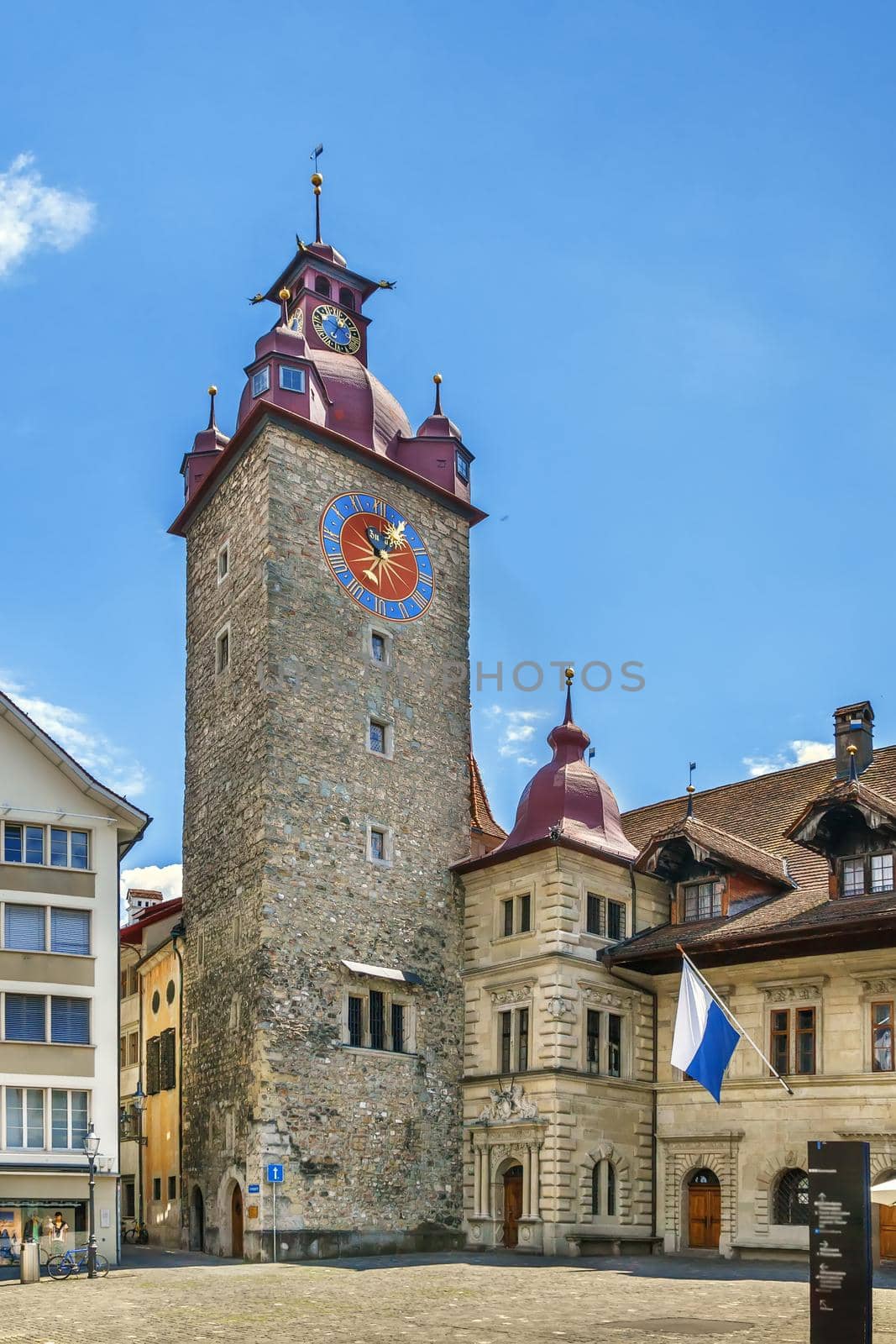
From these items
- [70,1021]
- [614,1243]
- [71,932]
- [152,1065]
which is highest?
[71,932]

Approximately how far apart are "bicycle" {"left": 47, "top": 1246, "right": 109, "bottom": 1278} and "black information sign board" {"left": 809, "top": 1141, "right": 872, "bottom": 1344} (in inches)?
688

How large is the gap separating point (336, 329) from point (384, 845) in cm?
1556

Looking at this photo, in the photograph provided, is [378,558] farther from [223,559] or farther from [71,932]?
[71,932]

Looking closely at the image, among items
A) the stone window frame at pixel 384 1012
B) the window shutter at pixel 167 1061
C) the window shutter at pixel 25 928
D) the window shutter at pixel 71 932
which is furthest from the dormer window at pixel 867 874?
the window shutter at pixel 25 928

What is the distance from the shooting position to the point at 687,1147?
35812 millimetres

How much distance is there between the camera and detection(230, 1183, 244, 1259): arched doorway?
34.0 metres

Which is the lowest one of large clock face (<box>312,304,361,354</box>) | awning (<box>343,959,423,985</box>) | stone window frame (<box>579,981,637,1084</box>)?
stone window frame (<box>579,981,637,1084</box>)

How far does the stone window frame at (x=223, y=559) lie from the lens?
40094 mm

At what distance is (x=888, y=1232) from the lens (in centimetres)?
3147

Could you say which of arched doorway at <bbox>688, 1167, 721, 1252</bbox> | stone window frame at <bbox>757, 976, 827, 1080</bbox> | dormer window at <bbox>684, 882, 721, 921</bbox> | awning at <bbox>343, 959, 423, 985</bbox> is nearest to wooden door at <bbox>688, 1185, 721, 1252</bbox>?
arched doorway at <bbox>688, 1167, 721, 1252</bbox>

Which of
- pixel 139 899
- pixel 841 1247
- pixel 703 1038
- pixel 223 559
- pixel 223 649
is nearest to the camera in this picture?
pixel 841 1247

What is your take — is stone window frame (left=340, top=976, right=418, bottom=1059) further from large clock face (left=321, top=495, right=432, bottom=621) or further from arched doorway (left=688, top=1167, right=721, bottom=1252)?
large clock face (left=321, top=495, right=432, bottom=621)

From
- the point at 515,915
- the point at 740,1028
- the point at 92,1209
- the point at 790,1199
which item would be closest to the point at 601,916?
the point at 515,915

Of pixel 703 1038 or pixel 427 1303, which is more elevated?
pixel 703 1038
